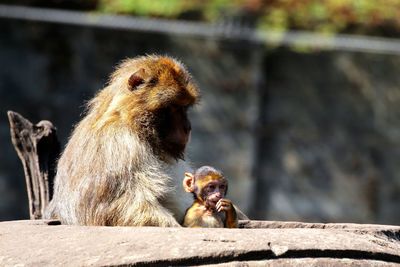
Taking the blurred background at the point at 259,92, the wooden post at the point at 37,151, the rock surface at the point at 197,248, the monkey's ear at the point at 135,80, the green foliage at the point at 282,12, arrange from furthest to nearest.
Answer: the green foliage at the point at 282,12
the blurred background at the point at 259,92
the wooden post at the point at 37,151
the monkey's ear at the point at 135,80
the rock surface at the point at 197,248

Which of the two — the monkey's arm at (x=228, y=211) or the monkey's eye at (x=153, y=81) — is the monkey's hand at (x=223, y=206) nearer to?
the monkey's arm at (x=228, y=211)

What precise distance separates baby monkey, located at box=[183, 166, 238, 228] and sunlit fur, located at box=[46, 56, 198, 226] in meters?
0.15

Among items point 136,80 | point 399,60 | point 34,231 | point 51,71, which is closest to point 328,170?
point 399,60

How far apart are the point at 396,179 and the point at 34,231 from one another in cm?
773

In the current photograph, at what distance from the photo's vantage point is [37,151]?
26.3 ft

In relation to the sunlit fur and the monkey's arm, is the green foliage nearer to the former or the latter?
the sunlit fur

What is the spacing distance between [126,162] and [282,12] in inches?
283

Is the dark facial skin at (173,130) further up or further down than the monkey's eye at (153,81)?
further down

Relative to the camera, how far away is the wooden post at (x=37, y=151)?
314 inches

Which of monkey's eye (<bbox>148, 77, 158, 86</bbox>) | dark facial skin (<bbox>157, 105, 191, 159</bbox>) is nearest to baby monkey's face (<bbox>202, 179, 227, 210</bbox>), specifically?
dark facial skin (<bbox>157, 105, 191, 159</bbox>)

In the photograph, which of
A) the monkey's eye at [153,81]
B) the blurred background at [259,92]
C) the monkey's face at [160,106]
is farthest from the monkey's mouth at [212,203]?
the blurred background at [259,92]

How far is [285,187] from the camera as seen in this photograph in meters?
12.7

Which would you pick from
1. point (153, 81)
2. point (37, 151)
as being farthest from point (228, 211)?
point (37, 151)

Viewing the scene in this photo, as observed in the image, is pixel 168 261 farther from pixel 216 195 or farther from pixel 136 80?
pixel 136 80
